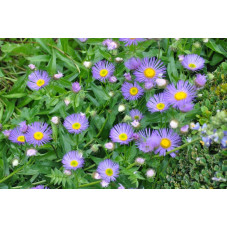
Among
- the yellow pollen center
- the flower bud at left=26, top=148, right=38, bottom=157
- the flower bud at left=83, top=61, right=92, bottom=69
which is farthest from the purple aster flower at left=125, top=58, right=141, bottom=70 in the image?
the flower bud at left=26, top=148, right=38, bottom=157

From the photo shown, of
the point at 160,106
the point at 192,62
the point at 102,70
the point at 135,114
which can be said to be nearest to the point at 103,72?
the point at 102,70

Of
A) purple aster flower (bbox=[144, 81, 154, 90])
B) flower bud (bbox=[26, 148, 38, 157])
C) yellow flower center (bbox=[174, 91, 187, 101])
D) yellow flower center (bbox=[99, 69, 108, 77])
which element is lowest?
flower bud (bbox=[26, 148, 38, 157])

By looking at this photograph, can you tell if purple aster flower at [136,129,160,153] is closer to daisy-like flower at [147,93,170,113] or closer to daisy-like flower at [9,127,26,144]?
daisy-like flower at [147,93,170,113]

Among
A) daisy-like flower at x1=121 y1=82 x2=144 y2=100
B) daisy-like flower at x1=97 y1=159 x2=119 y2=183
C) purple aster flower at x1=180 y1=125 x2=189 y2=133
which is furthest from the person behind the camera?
daisy-like flower at x1=121 y1=82 x2=144 y2=100

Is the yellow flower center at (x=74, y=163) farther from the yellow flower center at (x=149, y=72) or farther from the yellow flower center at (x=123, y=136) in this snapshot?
the yellow flower center at (x=149, y=72)

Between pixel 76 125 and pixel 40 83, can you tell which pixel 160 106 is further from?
pixel 40 83

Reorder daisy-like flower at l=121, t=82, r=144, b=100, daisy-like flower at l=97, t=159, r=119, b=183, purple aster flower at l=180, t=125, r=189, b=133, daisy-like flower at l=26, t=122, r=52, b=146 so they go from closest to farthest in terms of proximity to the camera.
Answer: purple aster flower at l=180, t=125, r=189, b=133 < daisy-like flower at l=97, t=159, r=119, b=183 < daisy-like flower at l=26, t=122, r=52, b=146 < daisy-like flower at l=121, t=82, r=144, b=100
